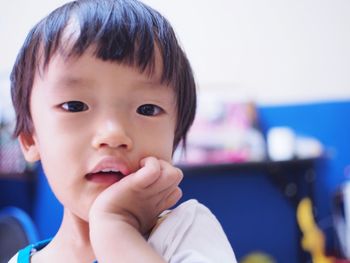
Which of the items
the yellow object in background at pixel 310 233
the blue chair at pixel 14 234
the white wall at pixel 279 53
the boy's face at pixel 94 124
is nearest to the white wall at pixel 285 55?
the white wall at pixel 279 53

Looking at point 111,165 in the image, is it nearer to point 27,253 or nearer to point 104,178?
point 104,178

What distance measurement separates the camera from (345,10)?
1.41 meters

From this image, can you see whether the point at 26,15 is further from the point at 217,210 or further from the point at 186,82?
the point at 217,210

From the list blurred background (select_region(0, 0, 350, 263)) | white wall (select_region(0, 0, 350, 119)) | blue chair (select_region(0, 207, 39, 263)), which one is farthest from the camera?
blurred background (select_region(0, 0, 350, 263))

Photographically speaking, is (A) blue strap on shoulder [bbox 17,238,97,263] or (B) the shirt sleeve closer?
(B) the shirt sleeve

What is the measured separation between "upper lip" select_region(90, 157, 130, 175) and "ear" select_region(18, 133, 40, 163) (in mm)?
144

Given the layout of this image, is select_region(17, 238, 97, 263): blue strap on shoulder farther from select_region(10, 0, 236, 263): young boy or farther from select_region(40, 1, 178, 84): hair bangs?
select_region(40, 1, 178, 84): hair bangs

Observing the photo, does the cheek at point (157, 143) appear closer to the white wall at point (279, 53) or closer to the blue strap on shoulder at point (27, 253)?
the blue strap on shoulder at point (27, 253)

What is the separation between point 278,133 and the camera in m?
1.41

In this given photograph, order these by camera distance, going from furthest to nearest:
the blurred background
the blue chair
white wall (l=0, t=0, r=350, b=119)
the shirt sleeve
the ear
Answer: the blurred background < white wall (l=0, t=0, r=350, b=119) < the blue chair < the ear < the shirt sleeve

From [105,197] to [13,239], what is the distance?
0.48 m

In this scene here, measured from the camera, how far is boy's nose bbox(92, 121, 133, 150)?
39 centimetres

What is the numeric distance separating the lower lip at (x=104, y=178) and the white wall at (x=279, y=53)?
0.76 m

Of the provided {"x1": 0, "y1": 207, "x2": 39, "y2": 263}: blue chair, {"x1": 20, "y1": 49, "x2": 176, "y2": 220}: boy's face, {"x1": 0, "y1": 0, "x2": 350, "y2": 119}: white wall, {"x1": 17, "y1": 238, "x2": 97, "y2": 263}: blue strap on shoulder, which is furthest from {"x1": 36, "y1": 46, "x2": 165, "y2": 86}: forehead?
{"x1": 0, "y1": 0, "x2": 350, "y2": 119}: white wall
